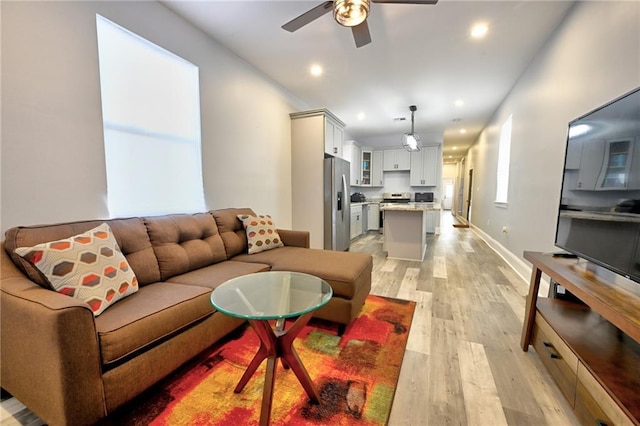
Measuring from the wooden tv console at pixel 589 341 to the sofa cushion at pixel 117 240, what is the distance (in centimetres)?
234

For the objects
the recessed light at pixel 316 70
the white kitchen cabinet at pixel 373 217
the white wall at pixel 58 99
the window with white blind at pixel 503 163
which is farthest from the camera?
the white kitchen cabinet at pixel 373 217

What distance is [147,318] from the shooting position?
48.3 inches

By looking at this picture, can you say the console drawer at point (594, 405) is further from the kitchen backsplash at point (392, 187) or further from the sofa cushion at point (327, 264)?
the kitchen backsplash at point (392, 187)

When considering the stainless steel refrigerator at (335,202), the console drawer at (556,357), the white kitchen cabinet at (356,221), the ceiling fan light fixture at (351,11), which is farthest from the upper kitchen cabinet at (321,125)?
the console drawer at (556,357)

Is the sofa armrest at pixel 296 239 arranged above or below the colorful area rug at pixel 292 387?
above

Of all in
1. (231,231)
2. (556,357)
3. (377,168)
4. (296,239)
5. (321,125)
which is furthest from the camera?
(377,168)

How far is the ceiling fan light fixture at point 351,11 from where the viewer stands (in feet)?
5.61

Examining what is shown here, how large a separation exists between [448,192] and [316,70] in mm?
A: 13313

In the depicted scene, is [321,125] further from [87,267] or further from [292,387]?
[292,387]

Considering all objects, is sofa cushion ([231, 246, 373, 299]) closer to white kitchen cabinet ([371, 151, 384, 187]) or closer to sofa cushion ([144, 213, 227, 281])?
sofa cushion ([144, 213, 227, 281])

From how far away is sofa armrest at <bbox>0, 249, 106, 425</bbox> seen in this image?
0.96 metres

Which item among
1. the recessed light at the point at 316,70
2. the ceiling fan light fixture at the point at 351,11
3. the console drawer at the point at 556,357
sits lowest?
the console drawer at the point at 556,357

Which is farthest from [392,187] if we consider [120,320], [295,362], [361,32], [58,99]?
[120,320]

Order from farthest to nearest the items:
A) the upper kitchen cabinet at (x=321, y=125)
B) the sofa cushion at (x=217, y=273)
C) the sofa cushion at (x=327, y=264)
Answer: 1. the upper kitchen cabinet at (x=321, y=125)
2. the sofa cushion at (x=327, y=264)
3. the sofa cushion at (x=217, y=273)
